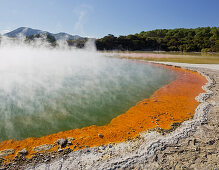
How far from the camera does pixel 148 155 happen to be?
454 centimetres

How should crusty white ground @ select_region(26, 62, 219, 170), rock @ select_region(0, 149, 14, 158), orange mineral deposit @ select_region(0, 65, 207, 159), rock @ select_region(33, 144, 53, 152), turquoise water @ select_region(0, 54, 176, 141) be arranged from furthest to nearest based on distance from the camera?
turquoise water @ select_region(0, 54, 176, 141) → orange mineral deposit @ select_region(0, 65, 207, 159) → rock @ select_region(33, 144, 53, 152) → rock @ select_region(0, 149, 14, 158) → crusty white ground @ select_region(26, 62, 219, 170)

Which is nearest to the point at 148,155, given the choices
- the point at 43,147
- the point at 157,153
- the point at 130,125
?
the point at 157,153

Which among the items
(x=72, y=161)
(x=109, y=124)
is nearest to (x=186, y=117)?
(x=109, y=124)

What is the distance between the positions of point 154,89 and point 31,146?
36.9ft

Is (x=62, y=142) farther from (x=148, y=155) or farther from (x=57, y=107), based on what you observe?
(x=57, y=107)

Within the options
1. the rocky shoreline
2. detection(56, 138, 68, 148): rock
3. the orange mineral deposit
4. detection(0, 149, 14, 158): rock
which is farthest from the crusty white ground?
detection(0, 149, 14, 158): rock

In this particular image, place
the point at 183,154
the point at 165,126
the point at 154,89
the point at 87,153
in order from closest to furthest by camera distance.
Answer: the point at 183,154 < the point at 87,153 < the point at 165,126 < the point at 154,89

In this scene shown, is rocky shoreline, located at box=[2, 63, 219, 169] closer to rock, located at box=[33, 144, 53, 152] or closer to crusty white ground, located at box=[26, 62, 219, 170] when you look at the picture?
crusty white ground, located at box=[26, 62, 219, 170]

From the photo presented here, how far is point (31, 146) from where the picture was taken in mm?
5422

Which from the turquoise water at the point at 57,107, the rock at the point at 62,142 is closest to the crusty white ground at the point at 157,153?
the rock at the point at 62,142

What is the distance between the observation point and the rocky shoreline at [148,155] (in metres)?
4.18

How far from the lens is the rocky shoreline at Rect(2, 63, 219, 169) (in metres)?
4.18

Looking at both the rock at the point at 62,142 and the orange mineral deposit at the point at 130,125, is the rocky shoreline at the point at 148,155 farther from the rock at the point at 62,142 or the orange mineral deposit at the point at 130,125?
the orange mineral deposit at the point at 130,125

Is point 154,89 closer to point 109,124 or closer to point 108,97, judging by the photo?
point 108,97
